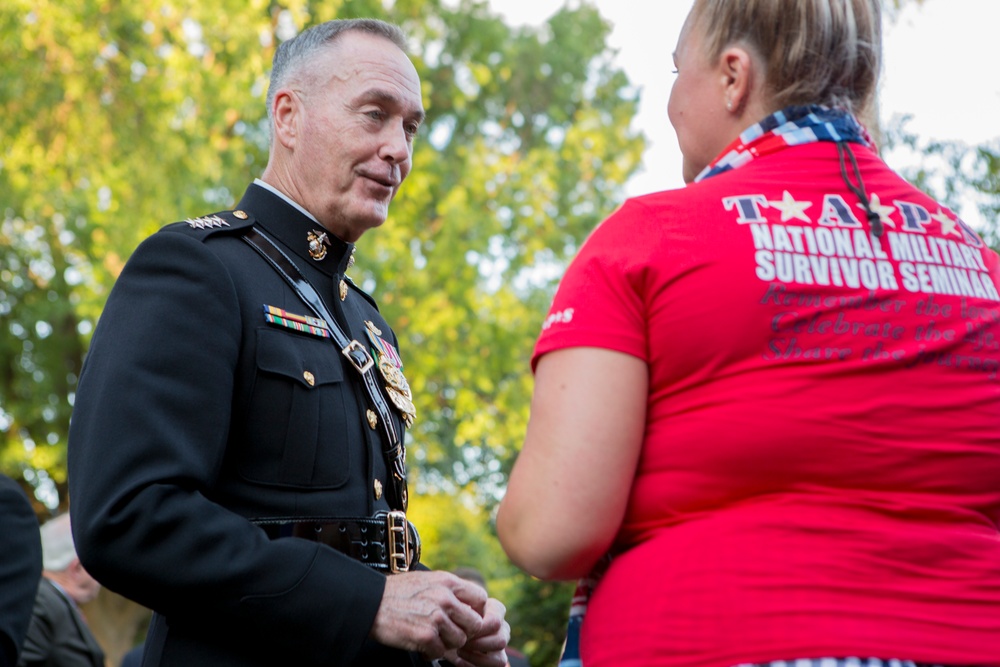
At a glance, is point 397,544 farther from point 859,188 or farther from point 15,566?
point 15,566

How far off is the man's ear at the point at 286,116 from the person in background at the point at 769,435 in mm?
1432

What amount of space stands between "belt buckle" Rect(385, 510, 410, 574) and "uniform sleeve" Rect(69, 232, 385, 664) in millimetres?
260

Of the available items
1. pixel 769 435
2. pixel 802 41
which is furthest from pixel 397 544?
pixel 802 41

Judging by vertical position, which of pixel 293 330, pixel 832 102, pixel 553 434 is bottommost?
pixel 553 434

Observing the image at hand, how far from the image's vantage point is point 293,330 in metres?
2.63

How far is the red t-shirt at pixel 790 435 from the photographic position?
1.69m

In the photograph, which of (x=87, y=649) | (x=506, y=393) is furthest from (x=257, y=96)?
(x=87, y=649)

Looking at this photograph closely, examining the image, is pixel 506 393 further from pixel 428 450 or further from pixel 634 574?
pixel 634 574

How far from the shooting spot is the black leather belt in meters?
2.43

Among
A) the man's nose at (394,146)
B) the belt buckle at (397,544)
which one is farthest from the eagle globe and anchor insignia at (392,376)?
the man's nose at (394,146)

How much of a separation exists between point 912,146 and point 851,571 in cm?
622

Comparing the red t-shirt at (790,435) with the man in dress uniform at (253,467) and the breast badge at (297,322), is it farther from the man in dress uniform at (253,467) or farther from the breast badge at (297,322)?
the breast badge at (297,322)

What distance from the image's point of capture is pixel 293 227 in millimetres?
2961

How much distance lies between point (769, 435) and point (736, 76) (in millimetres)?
669
